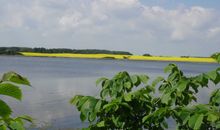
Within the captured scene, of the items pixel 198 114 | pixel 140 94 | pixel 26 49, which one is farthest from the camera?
pixel 26 49

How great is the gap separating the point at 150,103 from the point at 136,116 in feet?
0.61

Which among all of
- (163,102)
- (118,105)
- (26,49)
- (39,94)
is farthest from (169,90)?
(26,49)

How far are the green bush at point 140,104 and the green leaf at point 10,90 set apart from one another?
1995mm

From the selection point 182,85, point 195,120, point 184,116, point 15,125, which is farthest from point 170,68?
point 15,125

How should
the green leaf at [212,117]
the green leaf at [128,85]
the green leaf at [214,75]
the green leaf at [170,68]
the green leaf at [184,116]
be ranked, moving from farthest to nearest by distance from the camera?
the green leaf at [170,68] → the green leaf at [128,85] → the green leaf at [214,75] → the green leaf at [184,116] → the green leaf at [212,117]

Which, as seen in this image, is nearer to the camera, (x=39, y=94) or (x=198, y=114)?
(x=198, y=114)

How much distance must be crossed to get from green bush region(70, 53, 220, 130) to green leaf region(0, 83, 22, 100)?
199 centimetres

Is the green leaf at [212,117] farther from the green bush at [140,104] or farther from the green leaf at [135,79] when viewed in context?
the green leaf at [135,79]

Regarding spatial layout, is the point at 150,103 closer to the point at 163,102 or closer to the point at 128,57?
the point at 163,102

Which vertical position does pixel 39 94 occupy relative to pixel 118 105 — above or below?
below

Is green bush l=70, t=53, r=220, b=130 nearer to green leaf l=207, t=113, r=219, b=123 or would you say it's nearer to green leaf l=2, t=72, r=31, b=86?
green leaf l=207, t=113, r=219, b=123

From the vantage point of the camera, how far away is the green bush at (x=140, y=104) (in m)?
3.75

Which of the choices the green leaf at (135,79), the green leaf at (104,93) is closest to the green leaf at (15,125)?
the green leaf at (104,93)

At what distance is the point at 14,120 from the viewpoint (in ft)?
7.84
